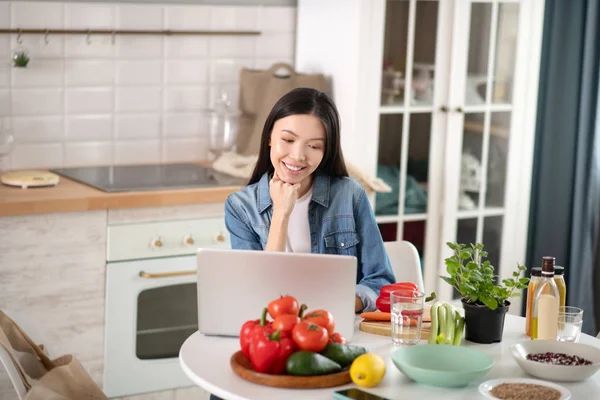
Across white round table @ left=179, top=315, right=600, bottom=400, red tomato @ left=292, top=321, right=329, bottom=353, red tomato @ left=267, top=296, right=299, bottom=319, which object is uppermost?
red tomato @ left=267, top=296, right=299, bottom=319

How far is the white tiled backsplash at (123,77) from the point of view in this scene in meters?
3.46

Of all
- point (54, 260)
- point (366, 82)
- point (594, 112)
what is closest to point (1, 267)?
point (54, 260)

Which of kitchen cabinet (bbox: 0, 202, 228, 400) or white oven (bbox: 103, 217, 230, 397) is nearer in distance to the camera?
kitchen cabinet (bbox: 0, 202, 228, 400)

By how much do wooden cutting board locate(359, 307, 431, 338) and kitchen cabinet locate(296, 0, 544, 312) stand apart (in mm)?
1493

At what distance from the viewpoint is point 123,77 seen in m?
3.63

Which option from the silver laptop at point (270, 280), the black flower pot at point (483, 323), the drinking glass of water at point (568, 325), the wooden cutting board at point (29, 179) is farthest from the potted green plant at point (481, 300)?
the wooden cutting board at point (29, 179)

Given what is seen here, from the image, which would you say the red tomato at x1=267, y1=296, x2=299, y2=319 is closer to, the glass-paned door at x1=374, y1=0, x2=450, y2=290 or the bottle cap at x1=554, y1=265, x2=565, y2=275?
the bottle cap at x1=554, y1=265, x2=565, y2=275

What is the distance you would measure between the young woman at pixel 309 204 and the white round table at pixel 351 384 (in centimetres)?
35

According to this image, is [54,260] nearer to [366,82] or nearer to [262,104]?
[262,104]

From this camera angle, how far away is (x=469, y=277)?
2.04 metres

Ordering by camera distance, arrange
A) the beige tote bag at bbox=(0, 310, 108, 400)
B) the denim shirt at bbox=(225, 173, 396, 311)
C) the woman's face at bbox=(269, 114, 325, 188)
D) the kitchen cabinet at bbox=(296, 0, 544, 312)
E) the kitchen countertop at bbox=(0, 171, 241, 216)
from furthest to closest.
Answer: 1. the kitchen cabinet at bbox=(296, 0, 544, 312)
2. the kitchen countertop at bbox=(0, 171, 241, 216)
3. the denim shirt at bbox=(225, 173, 396, 311)
4. the woman's face at bbox=(269, 114, 325, 188)
5. the beige tote bag at bbox=(0, 310, 108, 400)

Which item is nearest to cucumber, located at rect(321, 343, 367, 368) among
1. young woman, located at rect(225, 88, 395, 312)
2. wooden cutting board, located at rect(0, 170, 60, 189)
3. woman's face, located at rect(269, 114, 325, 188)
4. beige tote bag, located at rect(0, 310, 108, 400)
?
young woman, located at rect(225, 88, 395, 312)

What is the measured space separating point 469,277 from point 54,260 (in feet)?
5.10

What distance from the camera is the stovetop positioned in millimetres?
3234
